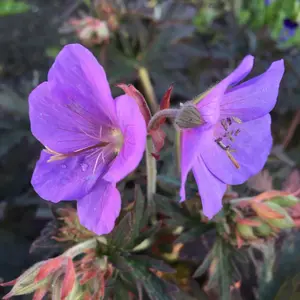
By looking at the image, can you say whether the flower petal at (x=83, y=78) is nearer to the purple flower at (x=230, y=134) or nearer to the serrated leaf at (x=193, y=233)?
the purple flower at (x=230, y=134)

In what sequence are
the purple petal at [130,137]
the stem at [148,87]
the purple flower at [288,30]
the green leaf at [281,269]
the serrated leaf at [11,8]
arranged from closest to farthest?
the purple petal at [130,137] < the green leaf at [281,269] < the stem at [148,87] < the purple flower at [288,30] < the serrated leaf at [11,8]

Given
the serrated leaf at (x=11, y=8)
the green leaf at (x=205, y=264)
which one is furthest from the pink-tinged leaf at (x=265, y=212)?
the serrated leaf at (x=11, y=8)

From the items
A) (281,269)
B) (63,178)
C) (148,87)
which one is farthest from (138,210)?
(148,87)

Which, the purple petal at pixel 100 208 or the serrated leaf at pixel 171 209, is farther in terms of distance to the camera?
the serrated leaf at pixel 171 209

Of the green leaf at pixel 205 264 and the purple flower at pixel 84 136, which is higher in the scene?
the purple flower at pixel 84 136

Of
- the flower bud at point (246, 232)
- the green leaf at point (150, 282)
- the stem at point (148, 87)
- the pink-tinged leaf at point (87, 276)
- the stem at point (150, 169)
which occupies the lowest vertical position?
the stem at point (148, 87)

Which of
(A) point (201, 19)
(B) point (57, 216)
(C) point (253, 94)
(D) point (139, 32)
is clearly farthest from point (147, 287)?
(A) point (201, 19)

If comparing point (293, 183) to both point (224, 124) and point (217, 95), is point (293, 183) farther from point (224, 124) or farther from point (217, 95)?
point (217, 95)
